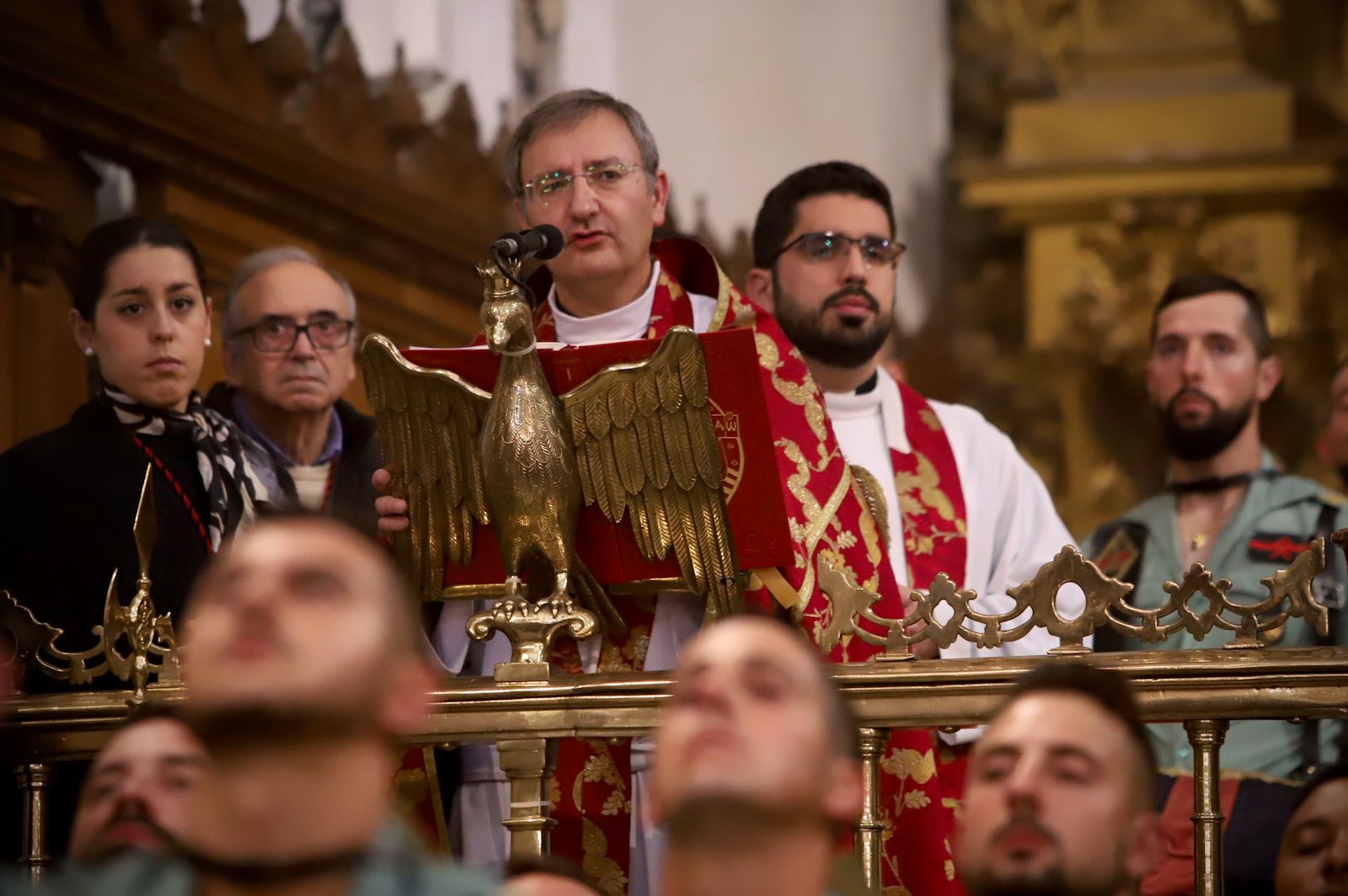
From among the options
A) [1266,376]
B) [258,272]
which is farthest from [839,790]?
[1266,376]

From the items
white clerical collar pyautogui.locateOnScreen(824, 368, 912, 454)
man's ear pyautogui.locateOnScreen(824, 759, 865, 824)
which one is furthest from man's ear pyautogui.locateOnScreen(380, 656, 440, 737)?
white clerical collar pyautogui.locateOnScreen(824, 368, 912, 454)

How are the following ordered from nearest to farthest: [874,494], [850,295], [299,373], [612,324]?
[612,324] < [874,494] < [850,295] < [299,373]

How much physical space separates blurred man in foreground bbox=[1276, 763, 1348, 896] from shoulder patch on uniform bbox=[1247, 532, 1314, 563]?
1.24 m

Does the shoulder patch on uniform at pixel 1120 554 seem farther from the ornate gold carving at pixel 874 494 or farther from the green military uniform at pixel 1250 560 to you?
the ornate gold carving at pixel 874 494

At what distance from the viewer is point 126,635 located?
3.92m

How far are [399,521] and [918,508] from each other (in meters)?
1.41

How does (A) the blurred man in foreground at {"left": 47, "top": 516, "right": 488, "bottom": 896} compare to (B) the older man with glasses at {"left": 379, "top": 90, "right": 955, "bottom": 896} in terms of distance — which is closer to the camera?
(A) the blurred man in foreground at {"left": 47, "top": 516, "right": 488, "bottom": 896}

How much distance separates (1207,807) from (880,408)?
182 centimetres

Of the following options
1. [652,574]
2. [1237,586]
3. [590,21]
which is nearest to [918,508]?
[1237,586]

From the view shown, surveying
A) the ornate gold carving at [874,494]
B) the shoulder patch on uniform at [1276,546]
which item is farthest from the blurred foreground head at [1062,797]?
the shoulder patch on uniform at [1276,546]

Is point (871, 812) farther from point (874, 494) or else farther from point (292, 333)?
point (292, 333)

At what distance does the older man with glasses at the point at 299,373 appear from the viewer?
201 inches

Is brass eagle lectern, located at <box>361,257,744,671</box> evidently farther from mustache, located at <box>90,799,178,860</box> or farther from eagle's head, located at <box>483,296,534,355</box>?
mustache, located at <box>90,799,178,860</box>

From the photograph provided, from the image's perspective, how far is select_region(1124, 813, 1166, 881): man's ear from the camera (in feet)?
9.29
